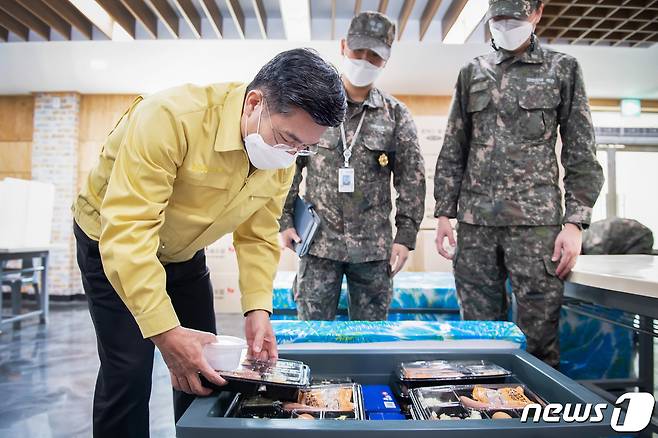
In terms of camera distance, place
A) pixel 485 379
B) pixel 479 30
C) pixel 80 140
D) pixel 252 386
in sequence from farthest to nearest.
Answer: pixel 80 140, pixel 479 30, pixel 485 379, pixel 252 386

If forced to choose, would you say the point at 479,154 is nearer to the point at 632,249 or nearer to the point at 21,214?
the point at 632,249

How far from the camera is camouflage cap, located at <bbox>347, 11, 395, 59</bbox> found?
1.63 metres

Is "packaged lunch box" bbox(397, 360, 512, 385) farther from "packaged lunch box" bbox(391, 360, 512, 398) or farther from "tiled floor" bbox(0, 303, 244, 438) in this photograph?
"tiled floor" bbox(0, 303, 244, 438)

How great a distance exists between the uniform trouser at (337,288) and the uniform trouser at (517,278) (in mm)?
274

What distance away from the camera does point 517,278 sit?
150 centimetres

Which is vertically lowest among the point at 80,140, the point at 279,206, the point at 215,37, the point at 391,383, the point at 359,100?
the point at 391,383

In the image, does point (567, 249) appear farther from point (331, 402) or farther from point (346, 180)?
point (331, 402)

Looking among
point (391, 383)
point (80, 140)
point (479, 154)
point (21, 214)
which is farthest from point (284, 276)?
point (80, 140)

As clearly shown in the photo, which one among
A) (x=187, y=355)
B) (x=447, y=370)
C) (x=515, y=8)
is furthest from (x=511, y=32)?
(x=187, y=355)

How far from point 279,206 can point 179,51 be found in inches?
Result: 151

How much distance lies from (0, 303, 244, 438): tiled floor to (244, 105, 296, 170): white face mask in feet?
5.13

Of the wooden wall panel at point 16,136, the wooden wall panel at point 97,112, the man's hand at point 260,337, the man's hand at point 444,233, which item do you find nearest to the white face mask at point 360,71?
the man's hand at point 444,233

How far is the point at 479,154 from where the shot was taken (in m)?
1.61

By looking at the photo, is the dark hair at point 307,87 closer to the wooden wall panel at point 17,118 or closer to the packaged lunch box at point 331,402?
the packaged lunch box at point 331,402
